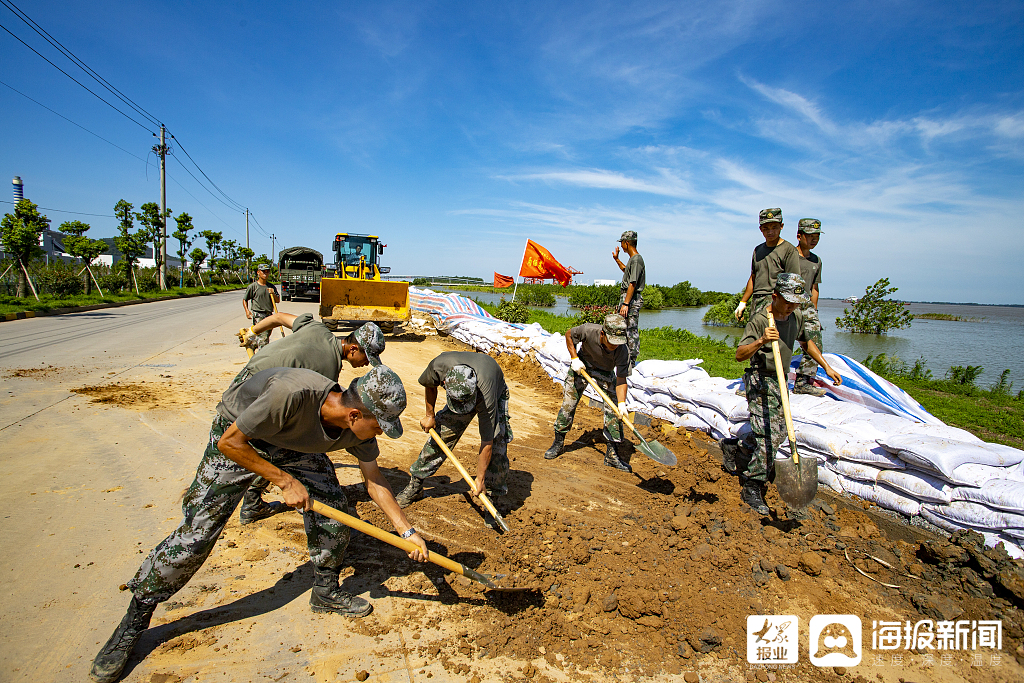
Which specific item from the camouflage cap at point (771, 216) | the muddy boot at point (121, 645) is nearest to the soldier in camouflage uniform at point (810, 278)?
the camouflage cap at point (771, 216)

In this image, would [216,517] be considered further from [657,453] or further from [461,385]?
[657,453]

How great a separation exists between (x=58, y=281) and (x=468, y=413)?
18485 mm

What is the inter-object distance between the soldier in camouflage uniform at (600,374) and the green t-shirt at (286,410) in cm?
238

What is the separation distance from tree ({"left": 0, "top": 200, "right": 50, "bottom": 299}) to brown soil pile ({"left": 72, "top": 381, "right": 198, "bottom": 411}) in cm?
1100

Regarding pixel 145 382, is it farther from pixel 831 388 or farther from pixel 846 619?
pixel 831 388

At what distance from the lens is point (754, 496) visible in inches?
132

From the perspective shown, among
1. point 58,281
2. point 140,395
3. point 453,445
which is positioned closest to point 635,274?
point 453,445

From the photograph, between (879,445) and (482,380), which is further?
(879,445)

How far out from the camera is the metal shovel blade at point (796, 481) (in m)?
2.97

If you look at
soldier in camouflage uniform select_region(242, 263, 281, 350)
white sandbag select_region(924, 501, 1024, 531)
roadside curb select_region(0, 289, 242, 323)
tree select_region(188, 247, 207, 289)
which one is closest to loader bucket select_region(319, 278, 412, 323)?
soldier in camouflage uniform select_region(242, 263, 281, 350)

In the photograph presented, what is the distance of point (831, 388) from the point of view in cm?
414

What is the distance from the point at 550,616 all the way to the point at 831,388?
3300 millimetres

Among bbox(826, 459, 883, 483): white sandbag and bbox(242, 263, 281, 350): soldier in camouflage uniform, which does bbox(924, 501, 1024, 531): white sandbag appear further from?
bbox(242, 263, 281, 350): soldier in camouflage uniform

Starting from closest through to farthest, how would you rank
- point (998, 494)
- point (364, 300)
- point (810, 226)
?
point (998, 494)
point (810, 226)
point (364, 300)
